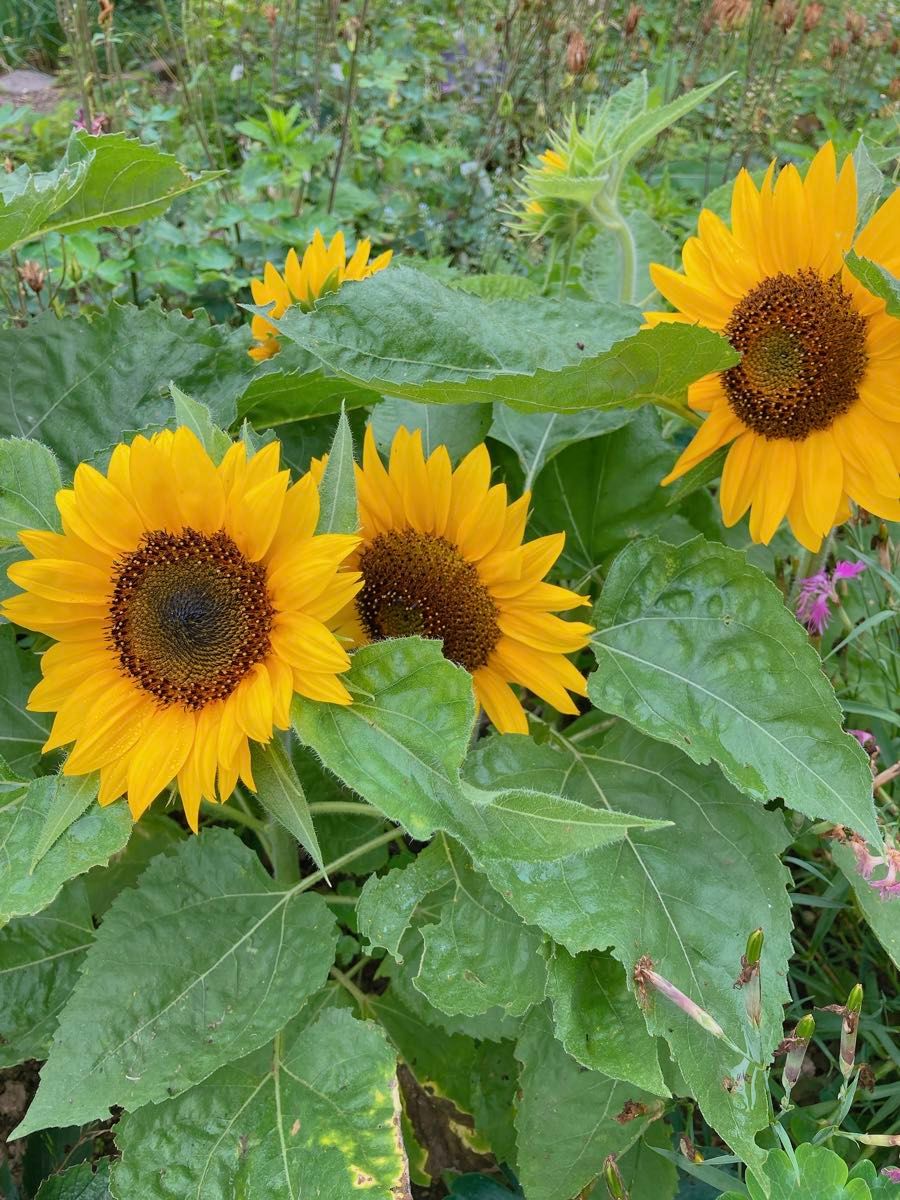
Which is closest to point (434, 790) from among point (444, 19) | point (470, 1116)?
point (470, 1116)

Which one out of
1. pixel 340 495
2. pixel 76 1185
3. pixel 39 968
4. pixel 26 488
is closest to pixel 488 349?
pixel 340 495

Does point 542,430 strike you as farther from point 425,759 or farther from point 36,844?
point 36,844

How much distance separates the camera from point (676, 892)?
1089mm

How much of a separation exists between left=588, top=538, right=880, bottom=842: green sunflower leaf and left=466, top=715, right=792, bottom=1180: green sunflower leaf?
0.33 ft

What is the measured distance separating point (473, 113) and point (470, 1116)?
3.01 m

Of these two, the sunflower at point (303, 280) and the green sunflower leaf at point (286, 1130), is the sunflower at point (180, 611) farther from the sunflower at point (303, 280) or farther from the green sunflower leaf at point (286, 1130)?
the sunflower at point (303, 280)

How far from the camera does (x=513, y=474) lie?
1.47 meters

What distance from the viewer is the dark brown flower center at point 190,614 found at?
1.00 metres

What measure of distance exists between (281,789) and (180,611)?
0.20 meters

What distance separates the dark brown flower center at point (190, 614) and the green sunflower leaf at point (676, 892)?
29cm

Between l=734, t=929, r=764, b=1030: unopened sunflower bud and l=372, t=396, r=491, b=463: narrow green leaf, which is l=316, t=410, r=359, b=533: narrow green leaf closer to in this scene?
l=372, t=396, r=491, b=463: narrow green leaf

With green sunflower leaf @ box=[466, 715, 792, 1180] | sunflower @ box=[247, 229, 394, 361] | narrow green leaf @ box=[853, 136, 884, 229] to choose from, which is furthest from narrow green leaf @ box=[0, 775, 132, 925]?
narrow green leaf @ box=[853, 136, 884, 229]

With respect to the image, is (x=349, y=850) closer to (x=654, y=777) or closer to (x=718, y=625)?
(x=654, y=777)

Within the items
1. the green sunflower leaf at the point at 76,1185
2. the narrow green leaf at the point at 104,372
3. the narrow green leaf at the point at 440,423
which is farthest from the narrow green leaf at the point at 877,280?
the green sunflower leaf at the point at 76,1185
